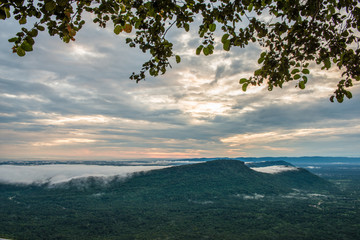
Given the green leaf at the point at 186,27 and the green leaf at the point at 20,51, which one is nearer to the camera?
the green leaf at the point at 20,51

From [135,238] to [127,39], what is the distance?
14203 centimetres

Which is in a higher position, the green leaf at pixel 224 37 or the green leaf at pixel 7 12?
the green leaf at pixel 224 37

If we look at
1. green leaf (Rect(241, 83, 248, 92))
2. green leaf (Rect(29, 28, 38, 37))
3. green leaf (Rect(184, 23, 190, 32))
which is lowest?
green leaf (Rect(241, 83, 248, 92))

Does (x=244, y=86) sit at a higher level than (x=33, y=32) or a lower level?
lower

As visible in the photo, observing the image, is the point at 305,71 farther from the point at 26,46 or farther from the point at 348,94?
the point at 26,46

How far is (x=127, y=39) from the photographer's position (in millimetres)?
6676

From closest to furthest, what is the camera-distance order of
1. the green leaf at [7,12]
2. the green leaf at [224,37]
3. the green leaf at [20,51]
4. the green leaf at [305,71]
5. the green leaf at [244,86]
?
the green leaf at [7,12], the green leaf at [20,51], the green leaf at [224,37], the green leaf at [305,71], the green leaf at [244,86]

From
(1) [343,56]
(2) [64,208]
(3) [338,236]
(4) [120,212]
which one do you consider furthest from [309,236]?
(2) [64,208]

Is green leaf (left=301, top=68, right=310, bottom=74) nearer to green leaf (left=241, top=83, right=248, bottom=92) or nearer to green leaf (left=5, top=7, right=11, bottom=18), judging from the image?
green leaf (left=241, top=83, right=248, bottom=92)

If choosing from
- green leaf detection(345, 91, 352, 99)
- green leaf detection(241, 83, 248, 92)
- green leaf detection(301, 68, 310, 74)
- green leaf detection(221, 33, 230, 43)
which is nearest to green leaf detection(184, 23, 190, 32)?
green leaf detection(221, 33, 230, 43)

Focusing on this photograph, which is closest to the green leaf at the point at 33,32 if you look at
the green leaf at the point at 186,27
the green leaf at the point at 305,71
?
the green leaf at the point at 186,27

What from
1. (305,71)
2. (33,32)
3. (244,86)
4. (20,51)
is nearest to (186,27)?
(244,86)

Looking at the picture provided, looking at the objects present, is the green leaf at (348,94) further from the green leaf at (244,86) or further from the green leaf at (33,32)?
the green leaf at (33,32)

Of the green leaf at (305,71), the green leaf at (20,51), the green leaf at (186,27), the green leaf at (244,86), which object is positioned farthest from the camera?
the green leaf at (186,27)
